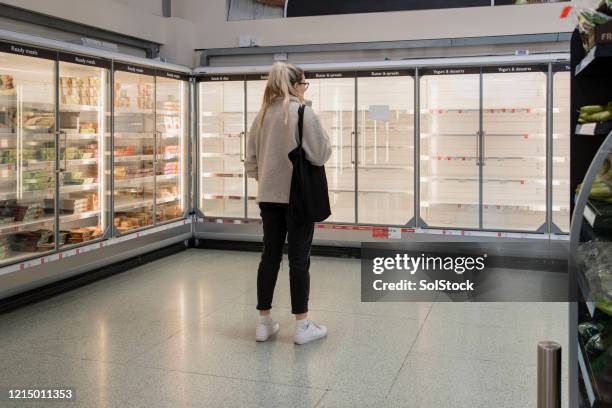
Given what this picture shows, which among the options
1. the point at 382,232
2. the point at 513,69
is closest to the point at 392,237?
the point at 382,232

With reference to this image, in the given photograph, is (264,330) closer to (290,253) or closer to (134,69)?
(290,253)

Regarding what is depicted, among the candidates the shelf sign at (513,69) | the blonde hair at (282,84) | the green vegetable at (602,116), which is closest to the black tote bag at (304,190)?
the blonde hair at (282,84)

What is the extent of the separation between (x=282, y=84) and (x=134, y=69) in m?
3.13

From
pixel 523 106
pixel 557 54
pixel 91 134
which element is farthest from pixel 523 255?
pixel 91 134

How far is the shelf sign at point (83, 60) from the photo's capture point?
5.66m

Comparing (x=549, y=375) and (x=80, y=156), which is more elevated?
(x=80, y=156)

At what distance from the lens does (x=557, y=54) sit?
21.7 feet

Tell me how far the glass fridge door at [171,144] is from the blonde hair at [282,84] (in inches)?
141

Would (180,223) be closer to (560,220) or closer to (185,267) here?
(185,267)

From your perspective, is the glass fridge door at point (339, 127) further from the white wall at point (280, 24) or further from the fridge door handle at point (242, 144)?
the fridge door handle at point (242, 144)

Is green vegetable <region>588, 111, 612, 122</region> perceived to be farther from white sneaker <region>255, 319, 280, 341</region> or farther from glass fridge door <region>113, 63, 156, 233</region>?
glass fridge door <region>113, 63, 156, 233</region>

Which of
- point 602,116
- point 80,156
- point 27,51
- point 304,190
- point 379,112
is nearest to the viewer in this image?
point 602,116

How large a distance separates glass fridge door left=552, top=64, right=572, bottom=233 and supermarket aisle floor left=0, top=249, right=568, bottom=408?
193 cm

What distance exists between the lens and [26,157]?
220 inches
